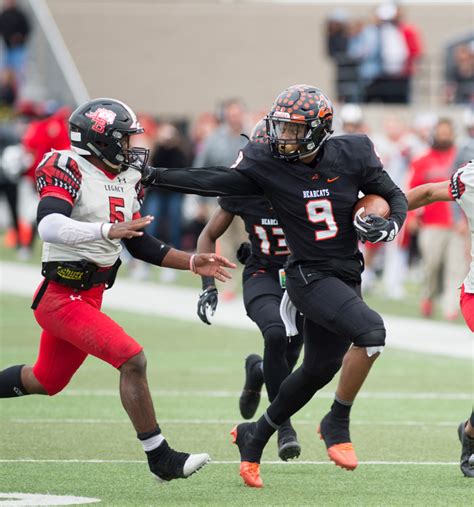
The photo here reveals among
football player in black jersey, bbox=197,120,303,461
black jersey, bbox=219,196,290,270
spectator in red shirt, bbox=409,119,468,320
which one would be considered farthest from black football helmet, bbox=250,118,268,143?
spectator in red shirt, bbox=409,119,468,320

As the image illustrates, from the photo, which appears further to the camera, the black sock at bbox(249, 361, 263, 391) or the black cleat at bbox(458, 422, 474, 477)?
the black sock at bbox(249, 361, 263, 391)

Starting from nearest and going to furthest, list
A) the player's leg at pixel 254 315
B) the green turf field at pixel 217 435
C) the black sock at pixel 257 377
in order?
the green turf field at pixel 217 435 < the player's leg at pixel 254 315 < the black sock at pixel 257 377

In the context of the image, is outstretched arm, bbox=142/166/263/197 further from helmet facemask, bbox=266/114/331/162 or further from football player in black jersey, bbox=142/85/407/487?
helmet facemask, bbox=266/114/331/162

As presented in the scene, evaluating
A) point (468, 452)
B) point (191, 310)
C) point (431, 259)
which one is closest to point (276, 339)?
point (468, 452)

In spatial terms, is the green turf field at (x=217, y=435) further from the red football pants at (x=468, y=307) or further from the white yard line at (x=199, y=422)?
the red football pants at (x=468, y=307)

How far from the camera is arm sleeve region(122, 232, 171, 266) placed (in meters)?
6.85

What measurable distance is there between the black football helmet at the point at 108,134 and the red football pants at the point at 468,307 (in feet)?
5.59

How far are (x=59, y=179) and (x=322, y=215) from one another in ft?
4.14

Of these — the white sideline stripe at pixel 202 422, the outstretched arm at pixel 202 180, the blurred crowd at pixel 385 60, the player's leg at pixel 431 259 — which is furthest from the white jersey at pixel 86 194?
the blurred crowd at pixel 385 60

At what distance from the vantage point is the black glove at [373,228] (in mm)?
6395

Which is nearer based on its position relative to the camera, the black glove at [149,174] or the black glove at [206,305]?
the black glove at [149,174]

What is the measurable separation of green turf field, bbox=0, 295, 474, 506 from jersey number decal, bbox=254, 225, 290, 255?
1122 mm

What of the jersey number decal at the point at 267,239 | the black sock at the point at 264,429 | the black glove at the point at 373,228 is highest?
the black glove at the point at 373,228

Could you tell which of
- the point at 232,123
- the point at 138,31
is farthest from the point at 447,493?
the point at 138,31
